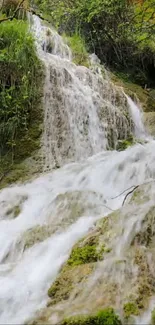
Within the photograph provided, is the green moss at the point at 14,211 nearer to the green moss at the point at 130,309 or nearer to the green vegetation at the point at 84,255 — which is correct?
the green vegetation at the point at 84,255

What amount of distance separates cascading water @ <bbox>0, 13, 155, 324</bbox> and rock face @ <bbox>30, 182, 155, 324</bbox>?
3.9 inches

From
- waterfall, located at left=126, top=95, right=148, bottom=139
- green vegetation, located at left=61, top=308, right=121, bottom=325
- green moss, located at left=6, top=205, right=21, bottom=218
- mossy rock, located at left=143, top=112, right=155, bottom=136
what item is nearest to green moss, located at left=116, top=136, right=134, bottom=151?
waterfall, located at left=126, top=95, right=148, bottom=139

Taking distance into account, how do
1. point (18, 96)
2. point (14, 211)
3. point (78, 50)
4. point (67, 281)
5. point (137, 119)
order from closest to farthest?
point (67, 281)
point (14, 211)
point (18, 96)
point (137, 119)
point (78, 50)

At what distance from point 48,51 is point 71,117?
101 inches

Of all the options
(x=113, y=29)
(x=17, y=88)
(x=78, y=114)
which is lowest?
(x=78, y=114)

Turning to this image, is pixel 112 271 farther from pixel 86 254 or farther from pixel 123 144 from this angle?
pixel 123 144

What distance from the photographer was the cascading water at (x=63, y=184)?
3.12 metres

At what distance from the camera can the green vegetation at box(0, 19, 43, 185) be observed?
6.32 metres

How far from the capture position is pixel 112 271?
9.20 feet

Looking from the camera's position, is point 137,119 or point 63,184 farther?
point 137,119

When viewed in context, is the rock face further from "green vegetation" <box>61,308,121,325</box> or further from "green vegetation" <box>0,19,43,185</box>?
"green vegetation" <box>0,19,43,185</box>

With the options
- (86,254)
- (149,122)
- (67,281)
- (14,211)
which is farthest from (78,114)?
(67,281)

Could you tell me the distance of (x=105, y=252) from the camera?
3119mm

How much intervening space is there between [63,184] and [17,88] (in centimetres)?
208
